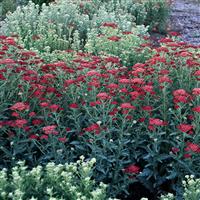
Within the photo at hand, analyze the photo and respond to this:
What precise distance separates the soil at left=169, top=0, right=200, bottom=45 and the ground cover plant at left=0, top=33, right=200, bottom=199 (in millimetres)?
6170

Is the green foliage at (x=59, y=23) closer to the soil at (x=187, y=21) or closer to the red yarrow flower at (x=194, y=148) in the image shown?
the soil at (x=187, y=21)

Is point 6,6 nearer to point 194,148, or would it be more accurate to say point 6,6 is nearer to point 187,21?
point 187,21

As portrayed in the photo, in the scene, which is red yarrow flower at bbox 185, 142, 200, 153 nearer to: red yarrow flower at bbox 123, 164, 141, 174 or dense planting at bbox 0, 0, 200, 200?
dense planting at bbox 0, 0, 200, 200

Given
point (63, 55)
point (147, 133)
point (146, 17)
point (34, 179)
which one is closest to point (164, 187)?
point (147, 133)

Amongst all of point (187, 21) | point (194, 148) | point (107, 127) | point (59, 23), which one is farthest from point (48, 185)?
point (187, 21)

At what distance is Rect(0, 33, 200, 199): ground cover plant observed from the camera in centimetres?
372

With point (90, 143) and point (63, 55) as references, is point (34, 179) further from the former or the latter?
point (63, 55)

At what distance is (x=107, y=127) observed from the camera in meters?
3.86

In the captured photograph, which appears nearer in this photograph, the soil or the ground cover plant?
the ground cover plant

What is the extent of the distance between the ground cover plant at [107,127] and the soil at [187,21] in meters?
6.17

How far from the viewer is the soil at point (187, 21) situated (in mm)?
10797

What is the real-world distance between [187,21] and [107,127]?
9631 mm

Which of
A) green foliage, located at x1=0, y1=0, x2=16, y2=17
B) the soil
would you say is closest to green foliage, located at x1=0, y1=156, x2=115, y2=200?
the soil

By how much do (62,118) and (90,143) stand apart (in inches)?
18.0
